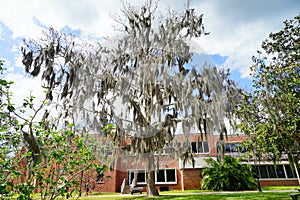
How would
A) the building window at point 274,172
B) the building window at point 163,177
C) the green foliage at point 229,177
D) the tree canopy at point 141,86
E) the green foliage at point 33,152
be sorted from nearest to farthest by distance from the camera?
1. the green foliage at point 33,152
2. the tree canopy at point 141,86
3. the green foliage at point 229,177
4. the building window at point 274,172
5. the building window at point 163,177

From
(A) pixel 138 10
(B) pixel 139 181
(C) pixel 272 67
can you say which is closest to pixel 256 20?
(C) pixel 272 67

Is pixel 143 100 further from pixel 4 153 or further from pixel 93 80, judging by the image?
pixel 4 153

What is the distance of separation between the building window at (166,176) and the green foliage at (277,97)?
997cm

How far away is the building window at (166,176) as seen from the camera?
15695 mm

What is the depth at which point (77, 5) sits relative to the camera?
5820mm

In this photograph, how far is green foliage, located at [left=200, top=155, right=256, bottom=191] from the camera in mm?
12648

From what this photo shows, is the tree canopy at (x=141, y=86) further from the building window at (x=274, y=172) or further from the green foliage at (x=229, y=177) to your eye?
the building window at (x=274, y=172)

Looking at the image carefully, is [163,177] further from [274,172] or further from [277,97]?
[277,97]

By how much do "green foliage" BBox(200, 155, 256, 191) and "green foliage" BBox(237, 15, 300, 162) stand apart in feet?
21.2

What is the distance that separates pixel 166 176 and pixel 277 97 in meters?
12.1

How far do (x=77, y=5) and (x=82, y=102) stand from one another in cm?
323

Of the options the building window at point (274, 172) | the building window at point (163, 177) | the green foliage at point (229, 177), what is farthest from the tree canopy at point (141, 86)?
the building window at point (274, 172)

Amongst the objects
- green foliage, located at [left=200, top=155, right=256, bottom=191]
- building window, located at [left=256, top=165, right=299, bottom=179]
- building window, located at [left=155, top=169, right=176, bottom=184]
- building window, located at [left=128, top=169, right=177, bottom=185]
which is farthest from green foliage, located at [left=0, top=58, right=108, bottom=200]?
building window, located at [left=256, top=165, right=299, bottom=179]

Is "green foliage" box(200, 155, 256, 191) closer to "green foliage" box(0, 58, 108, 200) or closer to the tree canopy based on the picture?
the tree canopy
